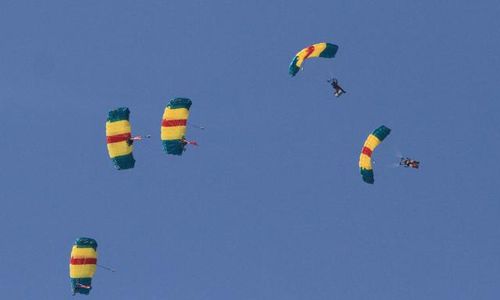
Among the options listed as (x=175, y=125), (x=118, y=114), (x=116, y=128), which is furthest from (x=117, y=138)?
(x=175, y=125)

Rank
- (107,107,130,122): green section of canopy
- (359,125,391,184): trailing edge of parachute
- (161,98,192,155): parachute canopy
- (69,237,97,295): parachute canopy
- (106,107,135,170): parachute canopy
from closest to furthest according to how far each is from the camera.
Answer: (161,98,192,155): parachute canopy < (107,107,130,122): green section of canopy < (106,107,135,170): parachute canopy < (69,237,97,295): parachute canopy < (359,125,391,184): trailing edge of parachute

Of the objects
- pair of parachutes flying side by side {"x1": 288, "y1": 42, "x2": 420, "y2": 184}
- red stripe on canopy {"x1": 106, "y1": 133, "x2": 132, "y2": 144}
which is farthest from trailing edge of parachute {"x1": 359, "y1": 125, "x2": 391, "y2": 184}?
red stripe on canopy {"x1": 106, "y1": 133, "x2": 132, "y2": 144}

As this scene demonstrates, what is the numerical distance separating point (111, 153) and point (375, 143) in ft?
64.0

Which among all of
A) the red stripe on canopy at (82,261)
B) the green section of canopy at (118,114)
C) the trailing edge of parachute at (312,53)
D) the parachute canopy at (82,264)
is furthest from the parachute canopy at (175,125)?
the red stripe on canopy at (82,261)

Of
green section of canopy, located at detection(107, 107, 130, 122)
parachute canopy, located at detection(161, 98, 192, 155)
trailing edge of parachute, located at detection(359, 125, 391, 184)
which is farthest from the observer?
trailing edge of parachute, located at detection(359, 125, 391, 184)

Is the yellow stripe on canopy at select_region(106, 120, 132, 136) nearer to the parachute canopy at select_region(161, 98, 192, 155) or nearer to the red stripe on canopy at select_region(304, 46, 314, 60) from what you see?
the parachute canopy at select_region(161, 98, 192, 155)

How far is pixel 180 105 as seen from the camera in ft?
509

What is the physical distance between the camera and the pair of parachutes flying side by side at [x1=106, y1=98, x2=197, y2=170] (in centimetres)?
15488

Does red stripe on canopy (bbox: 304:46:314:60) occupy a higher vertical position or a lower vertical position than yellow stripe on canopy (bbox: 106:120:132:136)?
higher

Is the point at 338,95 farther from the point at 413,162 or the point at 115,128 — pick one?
the point at 115,128

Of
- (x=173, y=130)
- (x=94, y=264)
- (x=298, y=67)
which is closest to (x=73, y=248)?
(x=94, y=264)

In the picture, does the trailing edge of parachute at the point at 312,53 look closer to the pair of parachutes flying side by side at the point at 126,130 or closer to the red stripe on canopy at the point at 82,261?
the pair of parachutes flying side by side at the point at 126,130

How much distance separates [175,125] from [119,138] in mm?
4205

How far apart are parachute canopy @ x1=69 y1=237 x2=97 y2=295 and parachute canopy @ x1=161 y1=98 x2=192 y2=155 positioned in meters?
9.16
